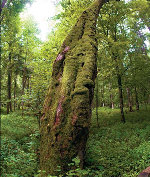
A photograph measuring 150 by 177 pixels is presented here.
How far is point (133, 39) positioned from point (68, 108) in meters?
11.8

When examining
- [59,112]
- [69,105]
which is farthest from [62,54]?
[59,112]

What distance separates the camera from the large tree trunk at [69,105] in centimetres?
359

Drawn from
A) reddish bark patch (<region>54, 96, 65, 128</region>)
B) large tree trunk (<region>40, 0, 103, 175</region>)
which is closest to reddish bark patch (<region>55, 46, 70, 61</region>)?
large tree trunk (<region>40, 0, 103, 175</region>)

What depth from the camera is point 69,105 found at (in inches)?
158

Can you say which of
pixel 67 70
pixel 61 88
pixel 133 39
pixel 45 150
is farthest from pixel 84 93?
pixel 133 39

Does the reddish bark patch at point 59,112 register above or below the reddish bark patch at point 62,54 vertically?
below

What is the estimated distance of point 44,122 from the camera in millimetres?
4398

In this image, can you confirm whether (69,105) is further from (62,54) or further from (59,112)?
(62,54)

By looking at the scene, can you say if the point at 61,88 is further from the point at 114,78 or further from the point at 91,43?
the point at 114,78

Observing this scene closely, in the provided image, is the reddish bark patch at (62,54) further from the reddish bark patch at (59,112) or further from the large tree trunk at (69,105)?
the reddish bark patch at (59,112)

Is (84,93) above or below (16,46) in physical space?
below

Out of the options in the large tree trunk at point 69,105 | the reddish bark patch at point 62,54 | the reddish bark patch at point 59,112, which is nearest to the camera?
the large tree trunk at point 69,105

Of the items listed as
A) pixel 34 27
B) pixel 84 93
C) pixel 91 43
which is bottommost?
pixel 84 93

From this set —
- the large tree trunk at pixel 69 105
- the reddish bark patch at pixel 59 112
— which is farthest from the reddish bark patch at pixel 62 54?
the reddish bark patch at pixel 59 112
